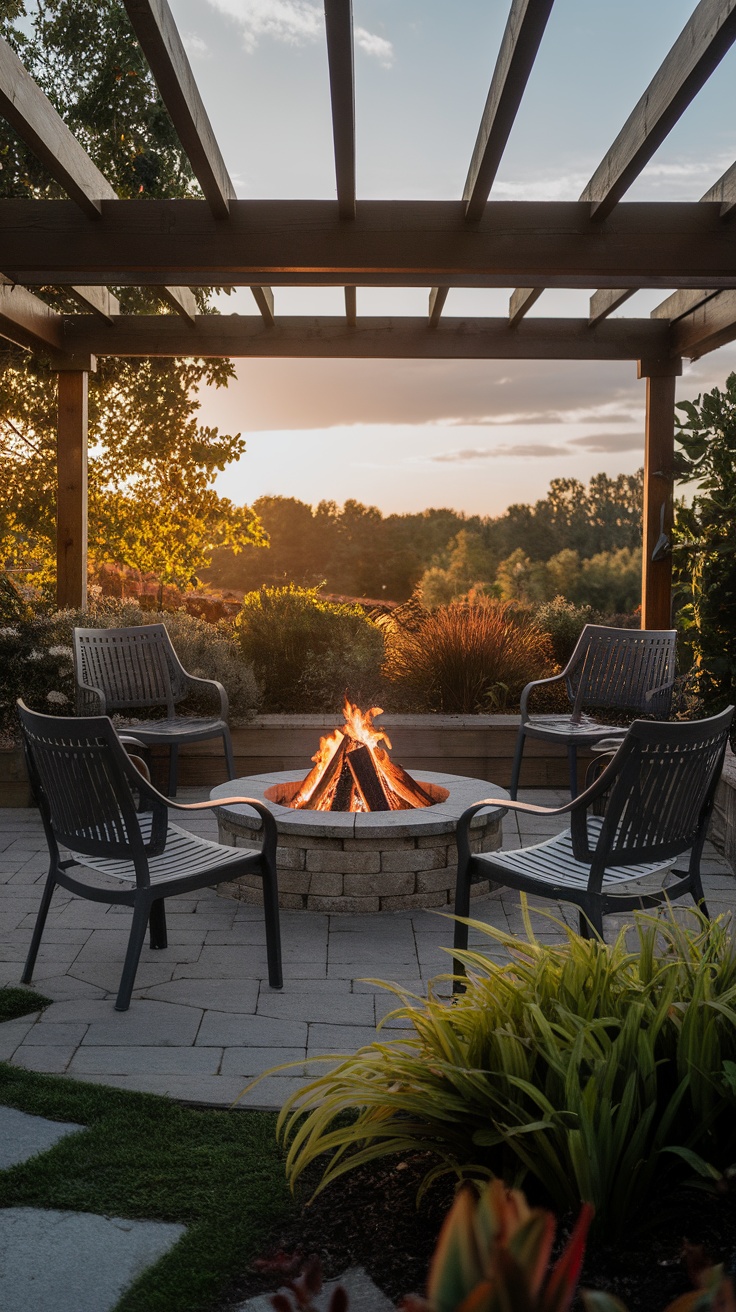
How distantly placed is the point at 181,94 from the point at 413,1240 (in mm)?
3662

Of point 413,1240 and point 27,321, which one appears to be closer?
point 413,1240

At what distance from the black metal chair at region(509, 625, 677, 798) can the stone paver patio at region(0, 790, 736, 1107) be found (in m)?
1.35

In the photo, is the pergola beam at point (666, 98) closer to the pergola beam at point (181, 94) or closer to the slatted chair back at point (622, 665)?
the pergola beam at point (181, 94)

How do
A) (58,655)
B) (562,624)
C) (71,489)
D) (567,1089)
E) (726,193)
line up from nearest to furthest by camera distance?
1. (567,1089)
2. (726,193)
3. (58,655)
4. (71,489)
5. (562,624)

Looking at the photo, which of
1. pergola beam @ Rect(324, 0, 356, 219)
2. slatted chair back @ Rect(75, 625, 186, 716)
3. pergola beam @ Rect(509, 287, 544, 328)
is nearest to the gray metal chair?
slatted chair back @ Rect(75, 625, 186, 716)

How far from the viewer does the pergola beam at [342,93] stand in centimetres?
318

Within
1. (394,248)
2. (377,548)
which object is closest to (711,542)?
(394,248)

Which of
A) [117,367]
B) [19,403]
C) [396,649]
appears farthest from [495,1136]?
[19,403]

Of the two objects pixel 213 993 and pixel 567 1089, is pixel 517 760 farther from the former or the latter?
pixel 567 1089

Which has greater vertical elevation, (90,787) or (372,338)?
(372,338)

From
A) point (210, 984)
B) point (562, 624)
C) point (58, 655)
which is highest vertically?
point (562, 624)

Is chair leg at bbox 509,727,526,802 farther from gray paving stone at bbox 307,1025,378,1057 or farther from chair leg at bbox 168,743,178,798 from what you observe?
gray paving stone at bbox 307,1025,378,1057

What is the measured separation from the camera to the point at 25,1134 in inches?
90.1

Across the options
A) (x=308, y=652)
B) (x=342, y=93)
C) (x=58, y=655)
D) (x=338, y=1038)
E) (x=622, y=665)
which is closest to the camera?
(x=338, y=1038)
